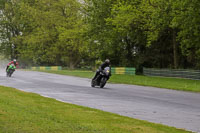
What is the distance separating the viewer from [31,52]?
78.9 m

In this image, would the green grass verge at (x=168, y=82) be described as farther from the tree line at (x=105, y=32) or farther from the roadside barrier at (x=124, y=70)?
the roadside barrier at (x=124, y=70)

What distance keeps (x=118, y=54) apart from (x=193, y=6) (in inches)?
791

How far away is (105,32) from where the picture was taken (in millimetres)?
51281

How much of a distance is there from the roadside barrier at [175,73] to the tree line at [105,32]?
6.64ft

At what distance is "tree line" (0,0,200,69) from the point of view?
3797 cm

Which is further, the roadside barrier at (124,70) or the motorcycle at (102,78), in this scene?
the roadside barrier at (124,70)

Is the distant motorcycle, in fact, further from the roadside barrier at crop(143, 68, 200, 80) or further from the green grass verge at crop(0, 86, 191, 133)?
the green grass verge at crop(0, 86, 191, 133)

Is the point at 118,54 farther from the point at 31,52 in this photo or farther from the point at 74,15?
the point at 31,52

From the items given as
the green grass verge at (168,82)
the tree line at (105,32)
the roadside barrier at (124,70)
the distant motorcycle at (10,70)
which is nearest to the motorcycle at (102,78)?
the green grass verge at (168,82)

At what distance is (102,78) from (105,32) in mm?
28424

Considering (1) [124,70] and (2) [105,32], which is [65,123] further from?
(2) [105,32]

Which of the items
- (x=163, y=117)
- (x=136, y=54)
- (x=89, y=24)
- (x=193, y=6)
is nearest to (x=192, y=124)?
(x=163, y=117)

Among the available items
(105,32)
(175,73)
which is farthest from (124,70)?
(175,73)

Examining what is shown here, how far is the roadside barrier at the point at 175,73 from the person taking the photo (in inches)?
1410
